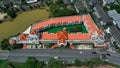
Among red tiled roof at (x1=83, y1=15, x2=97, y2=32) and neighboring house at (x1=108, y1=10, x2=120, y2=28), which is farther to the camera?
neighboring house at (x1=108, y1=10, x2=120, y2=28)

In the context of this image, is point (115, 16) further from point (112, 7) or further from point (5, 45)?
point (5, 45)

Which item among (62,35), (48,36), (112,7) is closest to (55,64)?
(62,35)

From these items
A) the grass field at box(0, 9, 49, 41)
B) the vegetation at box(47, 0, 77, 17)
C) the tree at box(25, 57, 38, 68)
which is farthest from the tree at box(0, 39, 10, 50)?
the vegetation at box(47, 0, 77, 17)

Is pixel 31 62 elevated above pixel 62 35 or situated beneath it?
situated beneath

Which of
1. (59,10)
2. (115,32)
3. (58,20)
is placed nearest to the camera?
(115,32)

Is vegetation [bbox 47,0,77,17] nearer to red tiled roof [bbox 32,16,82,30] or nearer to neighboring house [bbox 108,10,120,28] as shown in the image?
red tiled roof [bbox 32,16,82,30]

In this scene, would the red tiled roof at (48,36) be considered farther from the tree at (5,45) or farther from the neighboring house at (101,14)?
the neighboring house at (101,14)
